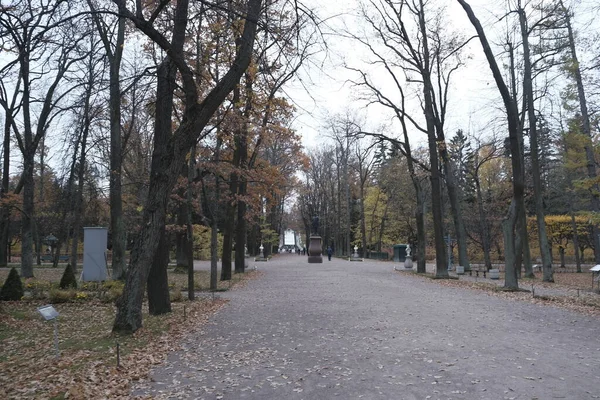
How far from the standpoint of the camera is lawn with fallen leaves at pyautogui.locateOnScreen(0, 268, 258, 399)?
18.6 feet

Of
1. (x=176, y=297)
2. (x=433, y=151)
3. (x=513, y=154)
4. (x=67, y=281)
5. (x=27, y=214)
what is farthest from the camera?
(x=433, y=151)

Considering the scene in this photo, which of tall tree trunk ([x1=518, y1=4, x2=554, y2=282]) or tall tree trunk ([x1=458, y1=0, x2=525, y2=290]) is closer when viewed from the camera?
tall tree trunk ([x1=458, y1=0, x2=525, y2=290])

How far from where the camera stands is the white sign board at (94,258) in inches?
763

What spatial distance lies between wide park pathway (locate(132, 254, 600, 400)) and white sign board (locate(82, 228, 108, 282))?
9.07 metres

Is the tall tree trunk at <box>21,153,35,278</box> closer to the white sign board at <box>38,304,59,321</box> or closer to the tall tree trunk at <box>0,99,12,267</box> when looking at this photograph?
the tall tree trunk at <box>0,99,12,267</box>

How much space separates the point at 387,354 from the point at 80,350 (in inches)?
190

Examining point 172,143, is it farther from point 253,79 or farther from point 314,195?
point 314,195

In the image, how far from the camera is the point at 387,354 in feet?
A: 23.7

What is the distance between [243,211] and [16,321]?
51.0ft

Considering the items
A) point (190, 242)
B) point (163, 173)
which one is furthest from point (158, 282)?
point (163, 173)

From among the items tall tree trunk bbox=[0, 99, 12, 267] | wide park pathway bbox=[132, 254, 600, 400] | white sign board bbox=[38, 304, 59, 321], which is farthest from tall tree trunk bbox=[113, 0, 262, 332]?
tall tree trunk bbox=[0, 99, 12, 267]

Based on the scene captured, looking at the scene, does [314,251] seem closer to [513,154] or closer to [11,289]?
[513,154]

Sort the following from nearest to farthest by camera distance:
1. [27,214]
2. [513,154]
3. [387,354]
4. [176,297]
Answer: [387,354] < [176,297] < [513,154] < [27,214]

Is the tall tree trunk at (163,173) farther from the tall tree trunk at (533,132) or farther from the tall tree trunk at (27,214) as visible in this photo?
the tall tree trunk at (533,132)
